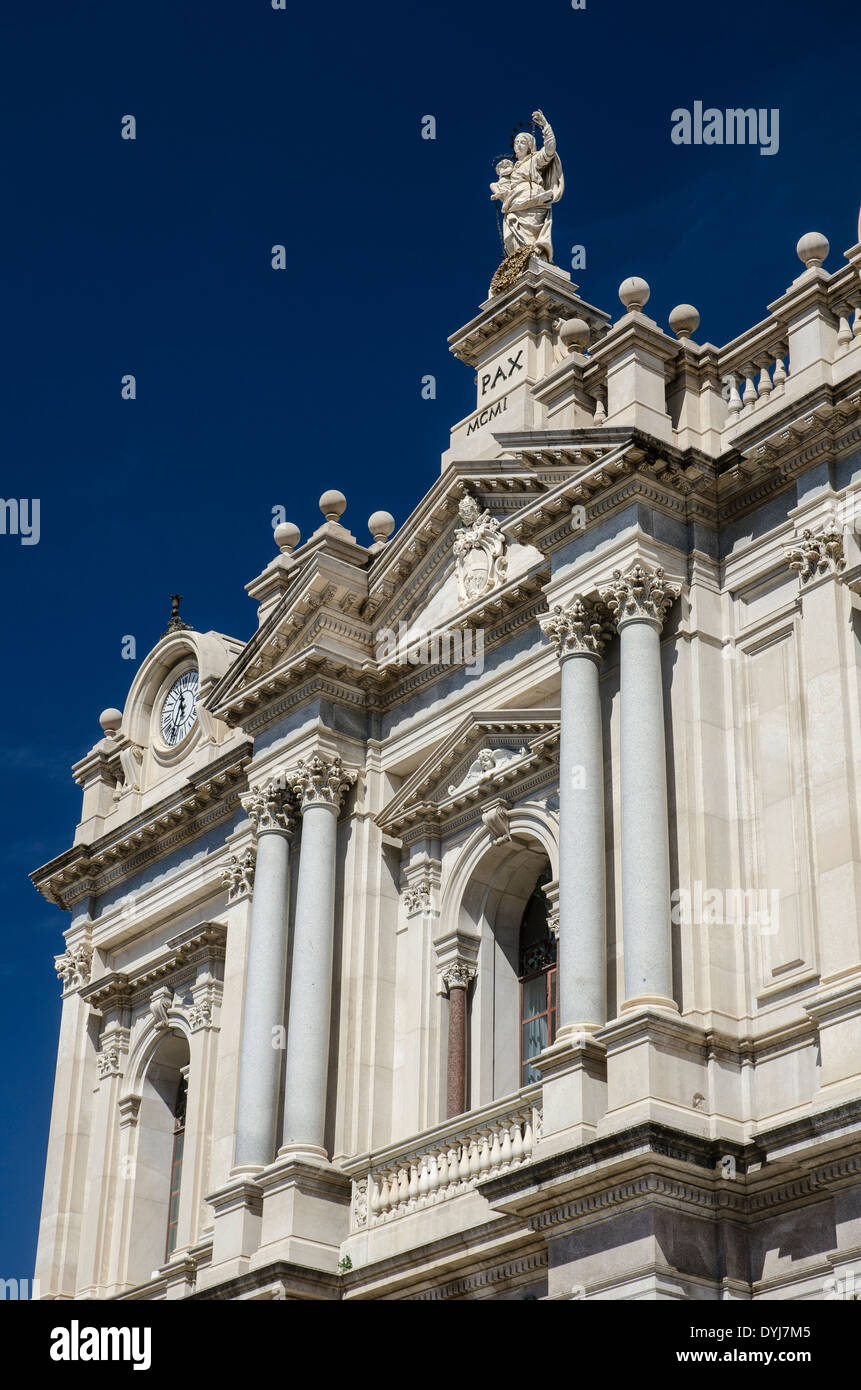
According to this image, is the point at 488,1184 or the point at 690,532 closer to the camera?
the point at 488,1184

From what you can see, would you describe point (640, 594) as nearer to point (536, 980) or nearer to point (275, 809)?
point (536, 980)

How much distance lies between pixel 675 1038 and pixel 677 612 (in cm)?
473

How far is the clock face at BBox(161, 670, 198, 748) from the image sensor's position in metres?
32.7

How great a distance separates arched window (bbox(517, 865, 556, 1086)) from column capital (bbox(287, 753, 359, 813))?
2.76 meters

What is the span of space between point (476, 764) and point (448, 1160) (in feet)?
15.8

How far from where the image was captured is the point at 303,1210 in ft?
78.5

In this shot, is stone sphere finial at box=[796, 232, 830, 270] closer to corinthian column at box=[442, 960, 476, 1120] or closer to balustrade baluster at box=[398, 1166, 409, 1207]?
corinthian column at box=[442, 960, 476, 1120]

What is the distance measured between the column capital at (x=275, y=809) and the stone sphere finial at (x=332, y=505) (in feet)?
12.1

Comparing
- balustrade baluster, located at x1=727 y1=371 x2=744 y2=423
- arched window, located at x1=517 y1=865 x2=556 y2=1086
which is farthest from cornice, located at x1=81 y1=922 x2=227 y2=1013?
balustrade baluster, located at x1=727 y1=371 x2=744 y2=423

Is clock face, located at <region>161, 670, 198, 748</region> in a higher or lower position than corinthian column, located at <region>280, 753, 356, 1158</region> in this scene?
higher

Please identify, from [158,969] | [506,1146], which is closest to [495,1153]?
[506,1146]

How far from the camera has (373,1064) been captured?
2534 cm
